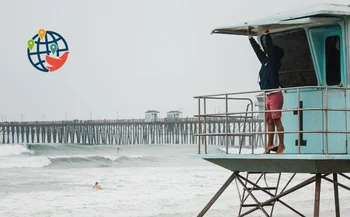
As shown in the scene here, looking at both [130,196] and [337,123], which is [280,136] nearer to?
[337,123]

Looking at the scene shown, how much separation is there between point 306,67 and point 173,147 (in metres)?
97.8

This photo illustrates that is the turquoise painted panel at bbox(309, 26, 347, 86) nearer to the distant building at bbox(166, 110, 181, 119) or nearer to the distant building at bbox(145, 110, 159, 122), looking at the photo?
the distant building at bbox(145, 110, 159, 122)

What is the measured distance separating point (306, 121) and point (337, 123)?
21.0 inches

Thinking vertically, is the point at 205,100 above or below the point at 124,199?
above

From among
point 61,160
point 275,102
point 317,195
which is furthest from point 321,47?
point 61,160

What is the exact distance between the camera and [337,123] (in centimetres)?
1233

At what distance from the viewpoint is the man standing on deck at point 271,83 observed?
499 inches

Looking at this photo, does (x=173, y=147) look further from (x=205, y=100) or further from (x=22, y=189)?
(x=205, y=100)

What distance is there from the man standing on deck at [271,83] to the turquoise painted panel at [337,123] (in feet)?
2.80

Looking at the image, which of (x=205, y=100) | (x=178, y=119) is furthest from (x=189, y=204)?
(x=178, y=119)

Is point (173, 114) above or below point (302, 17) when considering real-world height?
below

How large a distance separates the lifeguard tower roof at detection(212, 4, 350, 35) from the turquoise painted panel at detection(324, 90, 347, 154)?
130 cm

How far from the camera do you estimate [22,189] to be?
115 ft

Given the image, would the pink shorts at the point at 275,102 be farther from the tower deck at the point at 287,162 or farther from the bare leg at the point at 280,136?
the tower deck at the point at 287,162
